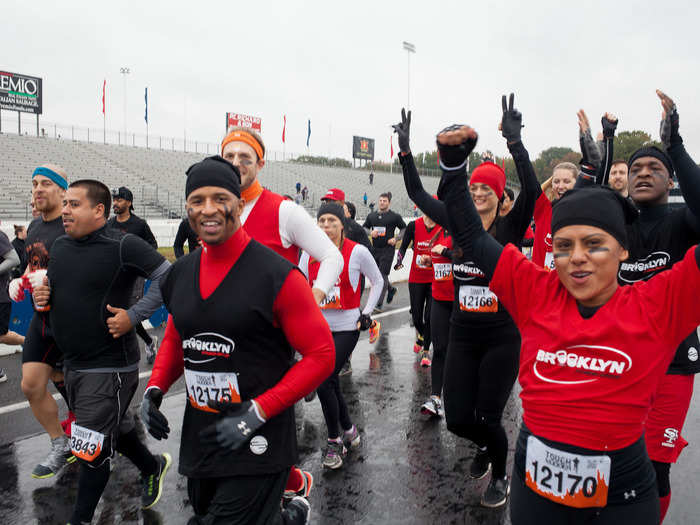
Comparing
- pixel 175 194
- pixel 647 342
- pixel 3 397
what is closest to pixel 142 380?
pixel 3 397

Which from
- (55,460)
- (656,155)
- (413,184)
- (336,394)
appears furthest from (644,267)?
(55,460)

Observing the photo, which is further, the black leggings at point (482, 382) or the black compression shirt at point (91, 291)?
the black leggings at point (482, 382)

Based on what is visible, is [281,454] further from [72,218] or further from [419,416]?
[419,416]

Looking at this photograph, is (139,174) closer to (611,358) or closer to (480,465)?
(480,465)

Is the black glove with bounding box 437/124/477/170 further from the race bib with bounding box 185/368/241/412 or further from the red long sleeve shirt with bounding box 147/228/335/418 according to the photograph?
the race bib with bounding box 185/368/241/412

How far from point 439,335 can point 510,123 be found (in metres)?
2.63

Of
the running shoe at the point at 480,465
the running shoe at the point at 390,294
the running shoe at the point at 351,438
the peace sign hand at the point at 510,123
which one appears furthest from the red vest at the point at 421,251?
the peace sign hand at the point at 510,123

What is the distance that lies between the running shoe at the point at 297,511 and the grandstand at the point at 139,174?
932 inches

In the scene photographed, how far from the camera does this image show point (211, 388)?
2.27 m

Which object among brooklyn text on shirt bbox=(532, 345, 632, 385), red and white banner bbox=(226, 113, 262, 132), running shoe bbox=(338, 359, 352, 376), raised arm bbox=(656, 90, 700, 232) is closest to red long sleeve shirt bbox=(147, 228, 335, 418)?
brooklyn text on shirt bbox=(532, 345, 632, 385)

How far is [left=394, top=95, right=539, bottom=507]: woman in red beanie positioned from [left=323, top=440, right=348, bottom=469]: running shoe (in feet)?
3.40

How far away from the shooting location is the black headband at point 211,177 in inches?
89.8

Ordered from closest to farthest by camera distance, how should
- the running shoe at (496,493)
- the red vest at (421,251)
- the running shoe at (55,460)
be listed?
the running shoe at (496,493)
the running shoe at (55,460)
the red vest at (421,251)

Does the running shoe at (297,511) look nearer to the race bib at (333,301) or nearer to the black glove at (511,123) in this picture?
the race bib at (333,301)
